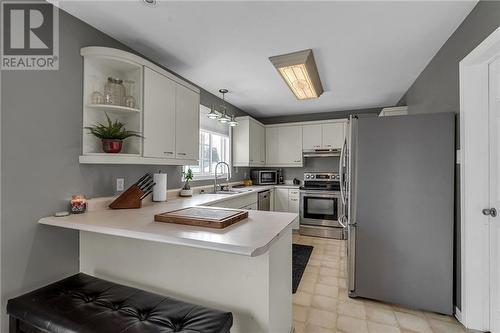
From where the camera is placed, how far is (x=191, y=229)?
1217mm

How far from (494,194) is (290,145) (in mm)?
3241

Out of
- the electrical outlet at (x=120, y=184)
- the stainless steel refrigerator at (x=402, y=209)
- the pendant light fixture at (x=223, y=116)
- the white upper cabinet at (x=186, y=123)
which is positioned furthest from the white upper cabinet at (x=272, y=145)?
the electrical outlet at (x=120, y=184)

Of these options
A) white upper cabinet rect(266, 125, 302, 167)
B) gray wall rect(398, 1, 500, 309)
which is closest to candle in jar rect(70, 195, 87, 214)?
gray wall rect(398, 1, 500, 309)

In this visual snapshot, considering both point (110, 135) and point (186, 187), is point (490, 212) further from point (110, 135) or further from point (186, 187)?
point (110, 135)

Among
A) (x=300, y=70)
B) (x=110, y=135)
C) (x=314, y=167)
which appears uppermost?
(x=300, y=70)

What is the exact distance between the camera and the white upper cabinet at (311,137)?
446 cm

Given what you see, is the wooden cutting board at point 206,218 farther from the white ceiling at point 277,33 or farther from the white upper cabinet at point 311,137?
the white upper cabinet at point 311,137

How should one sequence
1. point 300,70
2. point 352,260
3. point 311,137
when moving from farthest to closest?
point 311,137, point 300,70, point 352,260

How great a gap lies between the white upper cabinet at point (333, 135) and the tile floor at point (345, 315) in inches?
99.0

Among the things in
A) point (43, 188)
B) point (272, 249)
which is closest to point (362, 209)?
point (272, 249)

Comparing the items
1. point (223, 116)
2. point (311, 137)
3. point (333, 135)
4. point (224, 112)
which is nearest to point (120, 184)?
point (223, 116)

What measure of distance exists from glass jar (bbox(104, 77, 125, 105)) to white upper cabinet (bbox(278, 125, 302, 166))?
131 inches

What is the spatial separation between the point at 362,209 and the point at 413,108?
182 cm

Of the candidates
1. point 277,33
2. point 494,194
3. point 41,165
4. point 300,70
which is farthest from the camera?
point 300,70
